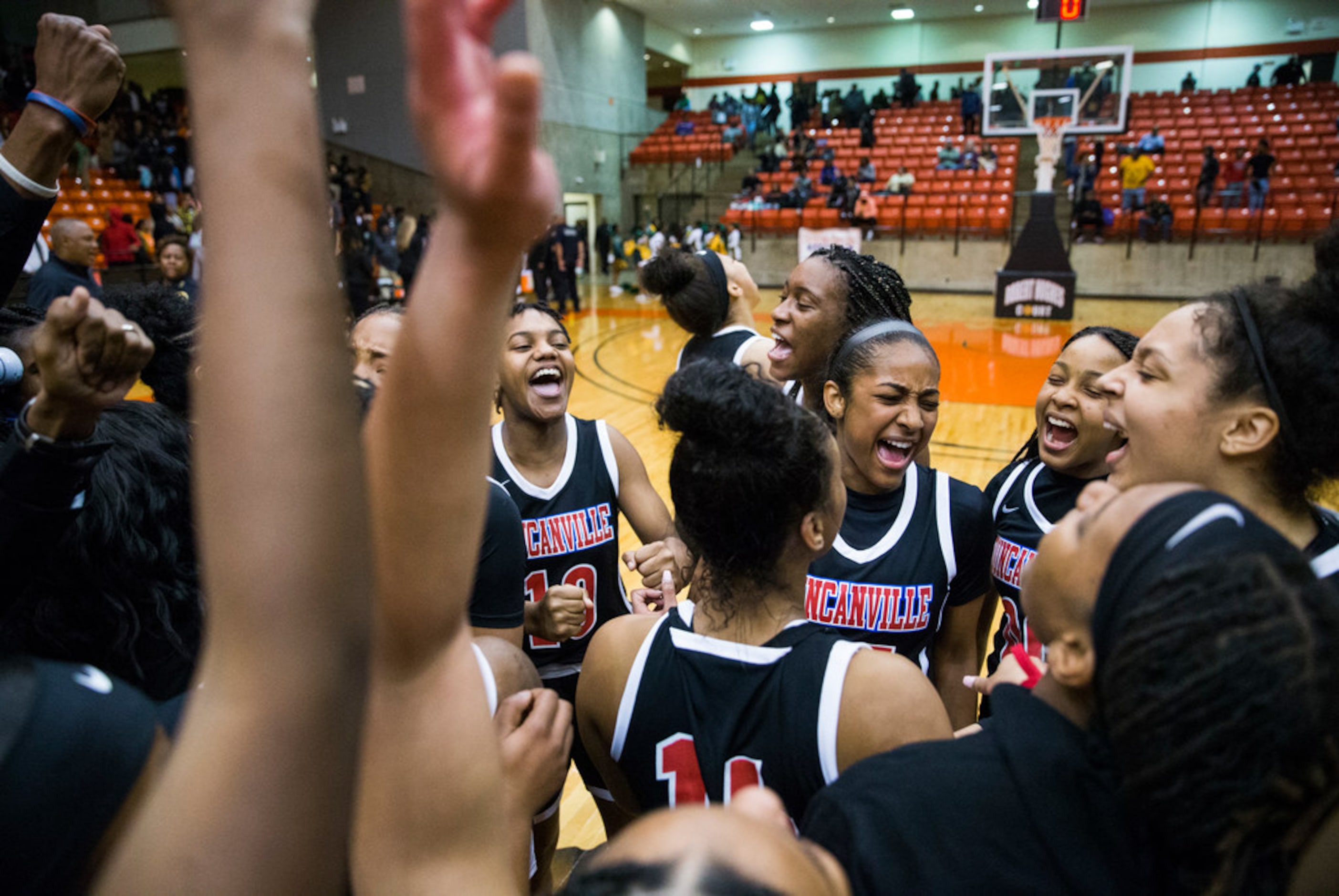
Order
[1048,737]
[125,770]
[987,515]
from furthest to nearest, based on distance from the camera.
Result: [987,515], [1048,737], [125,770]

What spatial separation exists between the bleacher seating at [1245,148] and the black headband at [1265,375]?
16.0m

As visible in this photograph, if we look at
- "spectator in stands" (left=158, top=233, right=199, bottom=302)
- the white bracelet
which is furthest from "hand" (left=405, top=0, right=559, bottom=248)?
"spectator in stands" (left=158, top=233, right=199, bottom=302)

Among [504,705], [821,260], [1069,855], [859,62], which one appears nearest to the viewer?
[1069,855]

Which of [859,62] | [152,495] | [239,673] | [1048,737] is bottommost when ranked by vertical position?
[1048,737]

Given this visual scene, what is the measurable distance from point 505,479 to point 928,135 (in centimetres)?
2180

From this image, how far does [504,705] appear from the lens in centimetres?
130

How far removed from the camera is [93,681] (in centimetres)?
69

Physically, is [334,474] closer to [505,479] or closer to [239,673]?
[239,673]

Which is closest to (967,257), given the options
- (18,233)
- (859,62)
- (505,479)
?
(859,62)

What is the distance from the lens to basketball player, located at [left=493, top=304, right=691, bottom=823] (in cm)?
265

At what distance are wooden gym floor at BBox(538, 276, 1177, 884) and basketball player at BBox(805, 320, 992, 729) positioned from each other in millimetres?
1465

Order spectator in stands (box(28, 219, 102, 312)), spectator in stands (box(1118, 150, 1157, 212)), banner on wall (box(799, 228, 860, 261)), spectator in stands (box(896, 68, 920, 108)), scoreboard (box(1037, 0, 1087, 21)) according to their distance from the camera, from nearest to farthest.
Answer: spectator in stands (box(28, 219, 102, 312))
scoreboard (box(1037, 0, 1087, 21))
spectator in stands (box(1118, 150, 1157, 212))
banner on wall (box(799, 228, 860, 261))
spectator in stands (box(896, 68, 920, 108))

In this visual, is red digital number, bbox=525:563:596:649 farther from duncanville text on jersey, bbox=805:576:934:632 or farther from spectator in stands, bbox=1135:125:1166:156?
spectator in stands, bbox=1135:125:1166:156

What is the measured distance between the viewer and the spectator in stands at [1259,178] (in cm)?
1532
